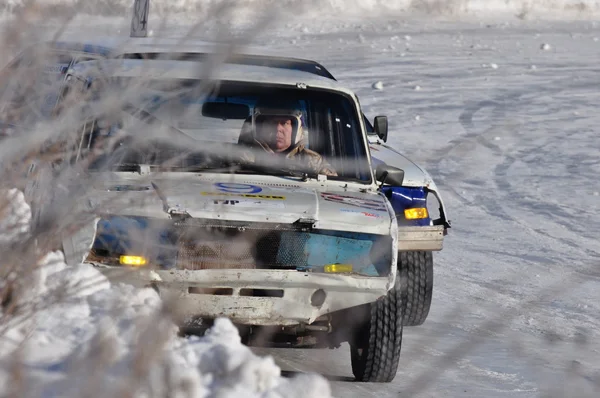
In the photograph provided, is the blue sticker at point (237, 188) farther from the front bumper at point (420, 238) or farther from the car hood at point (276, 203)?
the front bumper at point (420, 238)

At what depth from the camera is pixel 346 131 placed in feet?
21.3

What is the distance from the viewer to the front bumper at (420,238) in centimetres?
661

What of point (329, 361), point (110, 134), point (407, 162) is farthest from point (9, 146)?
point (407, 162)

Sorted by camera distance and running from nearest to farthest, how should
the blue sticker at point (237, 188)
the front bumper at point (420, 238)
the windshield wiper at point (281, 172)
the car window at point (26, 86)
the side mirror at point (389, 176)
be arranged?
the car window at point (26, 86), the blue sticker at point (237, 188), the windshield wiper at point (281, 172), the side mirror at point (389, 176), the front bumper at point (420, 238)

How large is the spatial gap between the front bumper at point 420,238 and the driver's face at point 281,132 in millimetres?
951

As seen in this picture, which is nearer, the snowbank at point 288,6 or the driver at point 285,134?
the snowbank at point 288,6

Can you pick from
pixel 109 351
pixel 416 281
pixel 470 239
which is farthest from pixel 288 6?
pixel 470 239

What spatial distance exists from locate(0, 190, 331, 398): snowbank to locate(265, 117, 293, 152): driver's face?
1.53 m

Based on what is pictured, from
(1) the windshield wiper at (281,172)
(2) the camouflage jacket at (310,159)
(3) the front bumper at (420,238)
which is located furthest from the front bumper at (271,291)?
(3) the front bumper at (420,238)

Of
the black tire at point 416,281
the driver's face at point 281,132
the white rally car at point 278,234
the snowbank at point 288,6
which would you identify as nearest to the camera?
the snowbank at point 288,6

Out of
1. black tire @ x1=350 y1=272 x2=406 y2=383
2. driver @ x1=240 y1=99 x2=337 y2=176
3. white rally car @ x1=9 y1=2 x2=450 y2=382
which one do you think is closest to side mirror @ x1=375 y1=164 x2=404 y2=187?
white rally car @ x1=9 y1=2 x2=450 y2=382

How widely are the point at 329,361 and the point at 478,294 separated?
1.95 m

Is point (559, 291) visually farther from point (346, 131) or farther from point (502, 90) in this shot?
point (502, 90)

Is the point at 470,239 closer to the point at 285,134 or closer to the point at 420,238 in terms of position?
the point at 420,238
